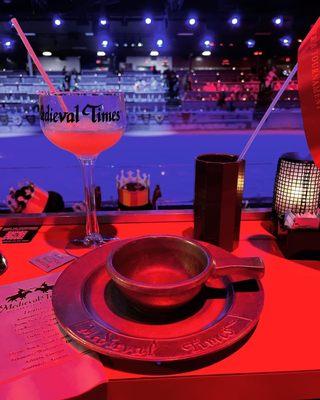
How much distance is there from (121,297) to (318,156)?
39cm

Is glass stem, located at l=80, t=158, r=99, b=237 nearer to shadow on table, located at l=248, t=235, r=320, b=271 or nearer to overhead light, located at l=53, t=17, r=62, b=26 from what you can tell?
shadow on table, located at l=248, t=235, r=320, b=271

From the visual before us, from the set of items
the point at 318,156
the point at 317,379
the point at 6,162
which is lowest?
the point at 6,162

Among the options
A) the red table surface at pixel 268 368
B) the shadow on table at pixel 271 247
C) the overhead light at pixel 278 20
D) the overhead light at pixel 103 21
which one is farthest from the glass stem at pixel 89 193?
the overhead light at pixel 278 20

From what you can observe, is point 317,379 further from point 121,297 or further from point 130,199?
point 130,199

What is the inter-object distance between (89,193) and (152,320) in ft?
1.11

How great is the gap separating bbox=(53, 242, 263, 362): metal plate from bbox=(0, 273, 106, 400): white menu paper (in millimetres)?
23

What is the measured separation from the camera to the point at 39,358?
1.39ft

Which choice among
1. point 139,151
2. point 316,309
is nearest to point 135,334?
point 316,309

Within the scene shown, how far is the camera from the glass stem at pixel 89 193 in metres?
0.71

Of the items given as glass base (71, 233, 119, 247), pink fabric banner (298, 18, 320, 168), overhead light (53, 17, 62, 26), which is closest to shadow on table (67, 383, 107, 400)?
glass base (71, 233, 119, 247)

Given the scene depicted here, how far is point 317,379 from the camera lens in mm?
421

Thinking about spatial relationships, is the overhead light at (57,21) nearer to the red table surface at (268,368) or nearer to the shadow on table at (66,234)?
the shadow on table at (66,234)

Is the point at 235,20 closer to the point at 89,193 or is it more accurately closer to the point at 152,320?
the point at 89,193

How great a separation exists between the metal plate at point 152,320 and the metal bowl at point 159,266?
0.03 meters
